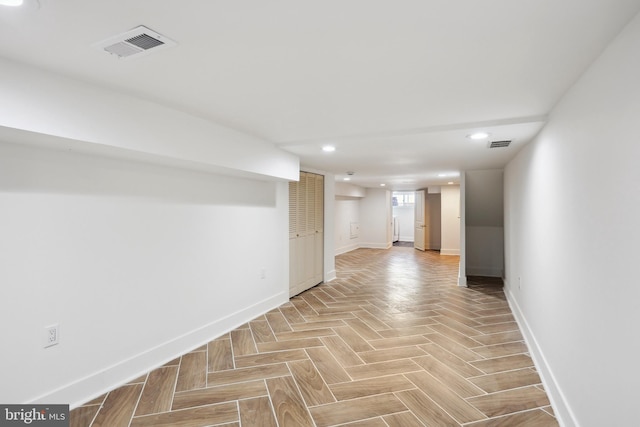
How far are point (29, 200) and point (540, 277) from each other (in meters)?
3.80

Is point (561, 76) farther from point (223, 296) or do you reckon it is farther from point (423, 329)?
point (223, 296)

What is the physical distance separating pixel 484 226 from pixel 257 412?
588cm

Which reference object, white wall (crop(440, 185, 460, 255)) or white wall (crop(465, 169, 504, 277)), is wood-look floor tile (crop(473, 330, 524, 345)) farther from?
white wall (crop(440, 185, 460, 255))

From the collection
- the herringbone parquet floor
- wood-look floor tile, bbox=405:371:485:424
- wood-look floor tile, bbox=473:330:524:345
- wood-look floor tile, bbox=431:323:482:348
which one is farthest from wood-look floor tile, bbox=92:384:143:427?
wood-look floor tile, bbox=473:330:524:345

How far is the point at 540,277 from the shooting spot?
270 centimetres

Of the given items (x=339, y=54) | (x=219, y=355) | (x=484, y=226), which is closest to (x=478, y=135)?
(x=339, y=54)

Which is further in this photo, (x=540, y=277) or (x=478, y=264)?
(x=478, y=264)

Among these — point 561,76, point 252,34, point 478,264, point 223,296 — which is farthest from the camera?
point 478,264

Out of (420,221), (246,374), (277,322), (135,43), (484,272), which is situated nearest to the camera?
(135,43)

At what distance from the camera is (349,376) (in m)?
2.52

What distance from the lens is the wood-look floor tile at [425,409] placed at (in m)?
1.97

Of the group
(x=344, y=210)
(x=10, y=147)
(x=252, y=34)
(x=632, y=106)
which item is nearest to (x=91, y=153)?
(x=10, y=147)

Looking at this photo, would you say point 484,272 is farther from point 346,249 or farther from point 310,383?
point 310,383

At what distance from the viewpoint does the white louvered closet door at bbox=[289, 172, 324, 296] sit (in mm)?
4730
